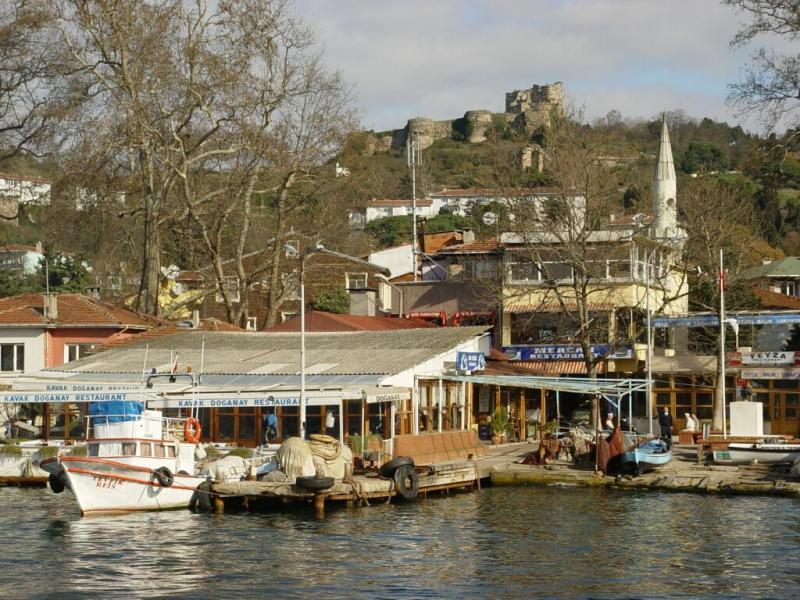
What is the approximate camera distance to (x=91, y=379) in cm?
4406

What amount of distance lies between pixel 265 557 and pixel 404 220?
371 ft

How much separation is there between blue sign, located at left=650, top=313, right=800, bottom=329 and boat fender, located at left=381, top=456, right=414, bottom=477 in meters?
22.1

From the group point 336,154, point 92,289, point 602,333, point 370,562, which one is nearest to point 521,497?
point 370,562

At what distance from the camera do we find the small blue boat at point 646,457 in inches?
1549

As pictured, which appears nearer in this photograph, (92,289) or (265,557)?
(265,557)

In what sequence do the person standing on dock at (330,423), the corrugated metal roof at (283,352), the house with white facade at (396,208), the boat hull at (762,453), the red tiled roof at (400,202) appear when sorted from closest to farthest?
the person standing on dock at (330,423)
the boat hull at (762,453)
the corrugated metal roof at (283,352)
the house with white facade at (396,208)
the red tiled roof at (400,202)

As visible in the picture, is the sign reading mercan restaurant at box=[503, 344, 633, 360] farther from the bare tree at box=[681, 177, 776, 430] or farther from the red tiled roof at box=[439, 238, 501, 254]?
the red tiled roof at box=[439, 238, 501, 254]

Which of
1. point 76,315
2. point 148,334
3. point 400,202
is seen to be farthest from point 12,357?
point 400,202

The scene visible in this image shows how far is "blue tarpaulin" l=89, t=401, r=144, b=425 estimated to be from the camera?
33.7 meters

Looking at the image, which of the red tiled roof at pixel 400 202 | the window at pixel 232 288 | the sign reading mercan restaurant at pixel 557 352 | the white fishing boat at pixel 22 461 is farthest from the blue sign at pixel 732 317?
the red tiled roof at pixel 400 202

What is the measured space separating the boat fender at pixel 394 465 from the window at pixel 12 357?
2324 cm

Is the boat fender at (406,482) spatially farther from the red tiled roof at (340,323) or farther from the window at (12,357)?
the window at (12,357)

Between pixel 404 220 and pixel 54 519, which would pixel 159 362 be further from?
→ pixel 404 220

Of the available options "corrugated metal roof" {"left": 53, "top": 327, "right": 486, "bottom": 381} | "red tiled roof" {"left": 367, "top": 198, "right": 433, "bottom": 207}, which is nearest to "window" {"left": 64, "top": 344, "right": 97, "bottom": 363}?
"corrugated metal roof" {"left": 53, "top": 327, "right": 486, "bottom": 381}
